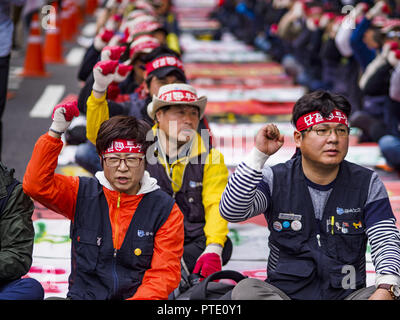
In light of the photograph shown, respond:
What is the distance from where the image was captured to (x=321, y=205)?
3648 millimetres

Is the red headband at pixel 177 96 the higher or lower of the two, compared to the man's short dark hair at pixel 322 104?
higher

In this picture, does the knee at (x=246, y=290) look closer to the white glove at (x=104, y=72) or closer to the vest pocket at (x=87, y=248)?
the vest pocket at (x=87, y=248)

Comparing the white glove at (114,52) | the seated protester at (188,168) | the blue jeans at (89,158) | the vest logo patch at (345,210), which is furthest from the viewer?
the blue jeans at (89,158)

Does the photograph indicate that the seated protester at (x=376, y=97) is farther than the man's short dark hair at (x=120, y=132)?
Yes

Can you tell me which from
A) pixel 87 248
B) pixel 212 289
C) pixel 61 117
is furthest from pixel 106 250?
pixel 61 117

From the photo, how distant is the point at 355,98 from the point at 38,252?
6.29 metres

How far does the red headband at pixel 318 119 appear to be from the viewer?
12.0 feet

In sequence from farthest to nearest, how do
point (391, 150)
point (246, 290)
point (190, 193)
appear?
point (391, 150) < point (190, 193) < point (246, 290)

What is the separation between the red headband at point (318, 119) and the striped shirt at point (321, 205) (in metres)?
0.29

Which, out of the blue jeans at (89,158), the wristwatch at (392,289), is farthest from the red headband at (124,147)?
the blue jeans at (89,158)

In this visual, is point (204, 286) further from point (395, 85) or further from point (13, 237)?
point (395, 85)

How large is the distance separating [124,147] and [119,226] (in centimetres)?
39

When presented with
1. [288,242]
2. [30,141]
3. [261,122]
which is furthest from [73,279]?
[261,122]

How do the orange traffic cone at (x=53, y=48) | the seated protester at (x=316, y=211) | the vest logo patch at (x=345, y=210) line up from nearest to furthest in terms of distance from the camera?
the seated protester at (x=316, y=211) → the vest logo patch at (x=345, y=210) → the orange traffic cone at (x=53, y=48)
